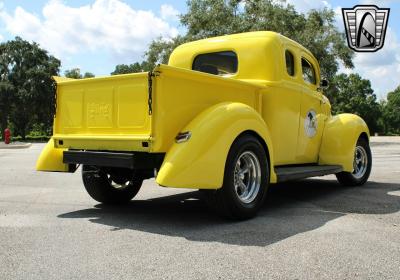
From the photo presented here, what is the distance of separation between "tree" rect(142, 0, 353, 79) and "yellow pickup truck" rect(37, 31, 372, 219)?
20.1 metres

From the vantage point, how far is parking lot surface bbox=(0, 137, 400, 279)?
354 cm

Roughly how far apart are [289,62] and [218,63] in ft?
3.38

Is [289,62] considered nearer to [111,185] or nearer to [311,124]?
[311,124]

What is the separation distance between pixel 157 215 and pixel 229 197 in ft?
3.82

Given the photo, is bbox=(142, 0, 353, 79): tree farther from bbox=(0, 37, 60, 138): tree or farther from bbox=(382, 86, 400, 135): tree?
bbox=(382, 86, 400, 135): tree

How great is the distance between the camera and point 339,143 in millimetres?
7734

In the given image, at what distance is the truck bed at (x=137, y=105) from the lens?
4828 millimetres

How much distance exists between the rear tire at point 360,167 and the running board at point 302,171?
0.72m

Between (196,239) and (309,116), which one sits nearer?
(196,239)

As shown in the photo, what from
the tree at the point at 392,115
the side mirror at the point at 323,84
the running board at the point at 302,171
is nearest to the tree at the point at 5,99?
the side mirror at the point at 323,84

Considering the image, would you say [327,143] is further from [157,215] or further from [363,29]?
[363,29]

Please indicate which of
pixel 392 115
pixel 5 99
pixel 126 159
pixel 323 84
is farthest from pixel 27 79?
pixel 392 115

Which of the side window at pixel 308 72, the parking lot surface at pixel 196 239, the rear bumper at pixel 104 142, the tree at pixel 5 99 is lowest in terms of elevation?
the parking lot surface at pixel 196 239

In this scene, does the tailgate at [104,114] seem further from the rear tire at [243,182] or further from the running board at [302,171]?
the running board at [302,171]
